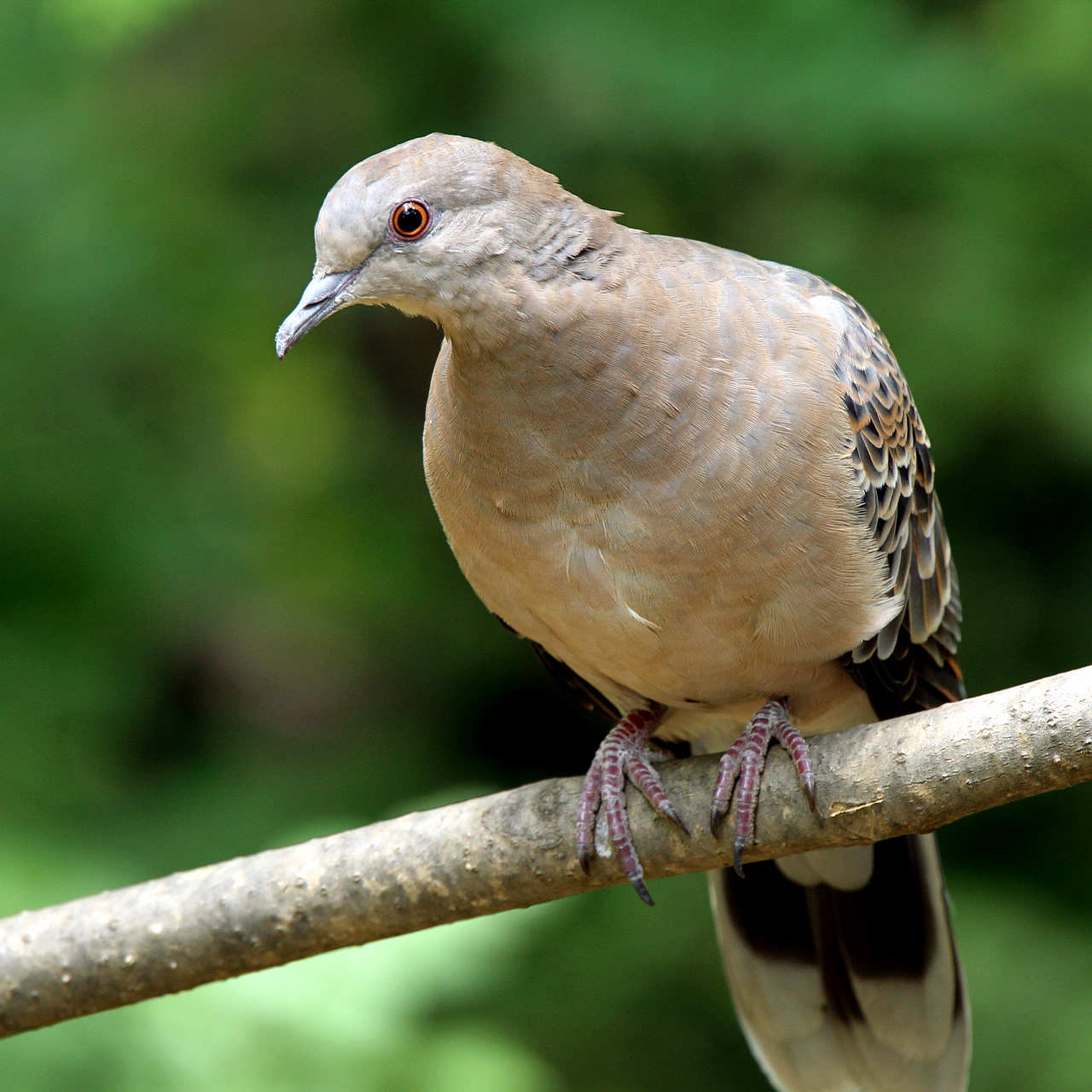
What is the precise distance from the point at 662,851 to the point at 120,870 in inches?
72.3

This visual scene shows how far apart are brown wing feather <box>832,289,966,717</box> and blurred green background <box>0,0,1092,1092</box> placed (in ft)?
3.63

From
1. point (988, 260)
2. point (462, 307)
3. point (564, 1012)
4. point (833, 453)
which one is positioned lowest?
point (564, 1012)

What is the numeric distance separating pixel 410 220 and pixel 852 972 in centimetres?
210

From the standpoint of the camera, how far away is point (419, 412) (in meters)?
5.30

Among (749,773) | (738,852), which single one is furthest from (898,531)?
(738,852)

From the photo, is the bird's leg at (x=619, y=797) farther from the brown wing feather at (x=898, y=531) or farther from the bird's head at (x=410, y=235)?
the bird's head at (x=410, y=235)

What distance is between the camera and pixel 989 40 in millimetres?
4500

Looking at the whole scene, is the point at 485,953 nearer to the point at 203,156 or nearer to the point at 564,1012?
the point at 564,1012

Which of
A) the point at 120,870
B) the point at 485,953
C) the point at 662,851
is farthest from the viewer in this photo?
the point at 120,870

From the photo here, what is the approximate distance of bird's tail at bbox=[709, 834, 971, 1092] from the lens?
339 centimetres

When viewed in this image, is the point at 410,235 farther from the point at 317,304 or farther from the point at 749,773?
the point at 749,773

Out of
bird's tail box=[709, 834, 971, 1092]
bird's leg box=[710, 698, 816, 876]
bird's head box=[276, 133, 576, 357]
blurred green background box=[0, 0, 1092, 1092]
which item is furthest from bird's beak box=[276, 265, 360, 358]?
bird's tail box=[709, 834, 971, 1092]

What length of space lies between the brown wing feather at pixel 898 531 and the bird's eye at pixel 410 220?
889mm

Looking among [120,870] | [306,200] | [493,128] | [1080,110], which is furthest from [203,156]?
[1080,110]
